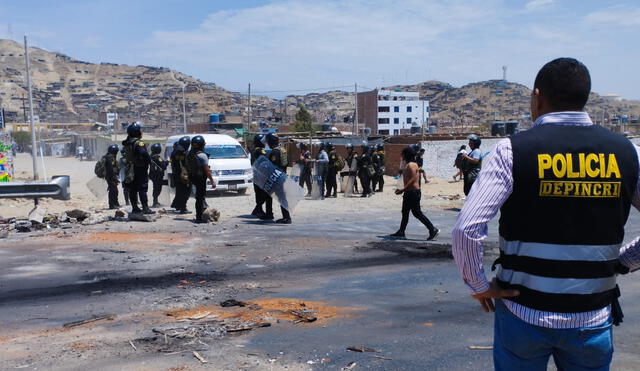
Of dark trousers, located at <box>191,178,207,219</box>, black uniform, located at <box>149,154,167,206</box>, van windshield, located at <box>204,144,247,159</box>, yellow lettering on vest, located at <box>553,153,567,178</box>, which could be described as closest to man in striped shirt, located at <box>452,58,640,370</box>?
yellow lettering on vest, located at <box>553,153,567,178</box>

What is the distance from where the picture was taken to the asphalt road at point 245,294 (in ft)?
14.4

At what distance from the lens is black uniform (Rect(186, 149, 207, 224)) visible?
37.8 feet

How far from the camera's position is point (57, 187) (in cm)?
1172

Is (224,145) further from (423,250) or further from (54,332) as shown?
(54,332)

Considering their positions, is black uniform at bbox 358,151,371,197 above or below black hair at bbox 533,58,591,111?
below

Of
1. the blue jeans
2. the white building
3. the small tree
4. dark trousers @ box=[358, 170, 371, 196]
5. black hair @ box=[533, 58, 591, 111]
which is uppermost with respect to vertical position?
the white building

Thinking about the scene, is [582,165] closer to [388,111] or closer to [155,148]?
[155,148]

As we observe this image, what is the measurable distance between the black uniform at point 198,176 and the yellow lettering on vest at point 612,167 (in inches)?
→ 387

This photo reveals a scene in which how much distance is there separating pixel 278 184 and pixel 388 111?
391ft

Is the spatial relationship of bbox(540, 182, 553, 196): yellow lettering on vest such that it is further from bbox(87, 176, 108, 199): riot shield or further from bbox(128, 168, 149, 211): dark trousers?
bbox(87, 176, 108, 199): riot shield

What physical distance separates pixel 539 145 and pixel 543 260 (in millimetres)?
484

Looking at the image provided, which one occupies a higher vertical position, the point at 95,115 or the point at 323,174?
the point at 95,115

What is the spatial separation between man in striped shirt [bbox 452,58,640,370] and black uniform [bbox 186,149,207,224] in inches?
377

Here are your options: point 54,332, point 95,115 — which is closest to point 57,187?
point 54,332
